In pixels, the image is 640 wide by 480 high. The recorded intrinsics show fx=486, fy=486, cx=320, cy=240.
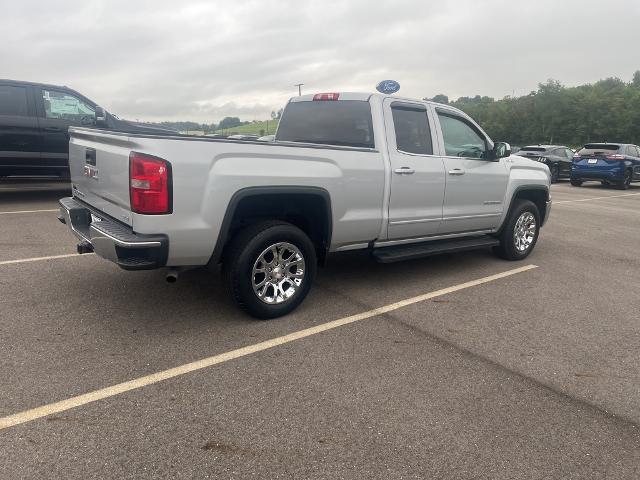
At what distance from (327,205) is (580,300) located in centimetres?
272

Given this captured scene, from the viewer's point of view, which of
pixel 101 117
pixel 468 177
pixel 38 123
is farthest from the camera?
pixel 38 123

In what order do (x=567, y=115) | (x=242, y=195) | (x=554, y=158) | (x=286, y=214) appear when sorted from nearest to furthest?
(x=242, y=195) < (x=286, y=214) < (x=554, y=158) < (x=567, y=115)

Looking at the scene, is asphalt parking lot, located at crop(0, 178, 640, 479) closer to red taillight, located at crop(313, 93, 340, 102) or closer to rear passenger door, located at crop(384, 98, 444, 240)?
rear passenger door, located at crop(384, 98, 444, 240)

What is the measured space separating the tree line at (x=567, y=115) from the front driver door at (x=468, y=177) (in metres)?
60.3

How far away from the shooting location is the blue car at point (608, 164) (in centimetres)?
1725

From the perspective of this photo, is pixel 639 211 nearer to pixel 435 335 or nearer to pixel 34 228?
pixel 435 335

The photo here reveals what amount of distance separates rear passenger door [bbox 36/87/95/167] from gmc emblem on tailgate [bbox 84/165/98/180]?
547 cm

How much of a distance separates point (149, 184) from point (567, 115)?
81.8 m

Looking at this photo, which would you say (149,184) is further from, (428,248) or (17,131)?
(17,131)

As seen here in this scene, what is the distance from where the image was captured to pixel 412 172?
15.2ft

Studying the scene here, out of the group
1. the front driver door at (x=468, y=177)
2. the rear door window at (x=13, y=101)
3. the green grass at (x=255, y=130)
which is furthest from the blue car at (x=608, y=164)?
the rear door window at (x=13, y=101)

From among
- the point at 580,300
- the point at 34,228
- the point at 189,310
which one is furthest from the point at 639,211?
the point at 34,228

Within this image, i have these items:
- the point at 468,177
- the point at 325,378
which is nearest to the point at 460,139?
the point at 468,177

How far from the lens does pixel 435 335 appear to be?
12.4ft
